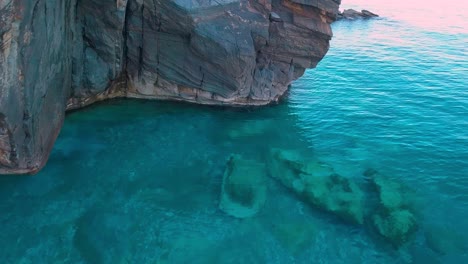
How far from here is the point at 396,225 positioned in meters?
19.2

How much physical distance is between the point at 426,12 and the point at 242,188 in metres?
69.4

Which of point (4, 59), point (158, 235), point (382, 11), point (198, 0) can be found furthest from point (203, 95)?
point (382, 11)

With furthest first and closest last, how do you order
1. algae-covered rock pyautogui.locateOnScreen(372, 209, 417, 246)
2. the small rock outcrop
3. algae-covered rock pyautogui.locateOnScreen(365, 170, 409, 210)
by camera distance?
the small rock outcrop
algae-covered rock pyautogui.locateOnScreen(365, 170, 409, 210)
algae-covered rock pyautogui.locateOnScreen(372, 209, 417, 246)

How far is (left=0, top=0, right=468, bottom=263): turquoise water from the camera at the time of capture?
17656 millimetres

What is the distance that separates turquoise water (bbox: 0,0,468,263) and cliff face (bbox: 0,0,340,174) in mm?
1827

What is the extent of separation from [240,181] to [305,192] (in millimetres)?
3899

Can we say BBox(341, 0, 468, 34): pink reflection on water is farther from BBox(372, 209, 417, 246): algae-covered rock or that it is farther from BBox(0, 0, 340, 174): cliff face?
BBox(372, 209, 417, 246): algae-covered rock

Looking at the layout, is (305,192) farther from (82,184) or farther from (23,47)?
(23,47)

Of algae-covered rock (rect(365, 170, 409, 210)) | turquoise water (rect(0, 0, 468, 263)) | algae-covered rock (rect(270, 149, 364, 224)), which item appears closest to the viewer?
turquoise water (rect(0, 0, 468, 263))

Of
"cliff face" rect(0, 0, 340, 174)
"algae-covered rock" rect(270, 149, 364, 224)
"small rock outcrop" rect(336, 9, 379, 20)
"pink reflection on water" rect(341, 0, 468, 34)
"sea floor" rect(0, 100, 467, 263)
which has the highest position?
"pink reflection on water" rect(341, 0, 468, 34)

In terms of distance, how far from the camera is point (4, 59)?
14.6 meters

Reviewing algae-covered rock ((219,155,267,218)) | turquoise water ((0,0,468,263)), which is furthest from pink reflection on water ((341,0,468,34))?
algae-covered rock ((219,155,267,218))

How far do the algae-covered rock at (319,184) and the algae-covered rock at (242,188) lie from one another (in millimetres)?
1236

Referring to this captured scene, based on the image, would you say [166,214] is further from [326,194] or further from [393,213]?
[393,213]
